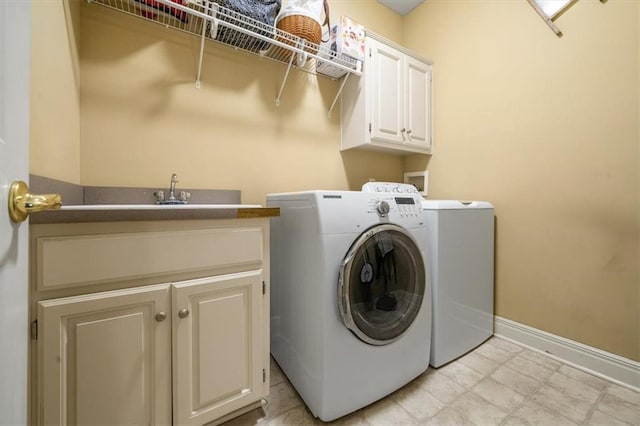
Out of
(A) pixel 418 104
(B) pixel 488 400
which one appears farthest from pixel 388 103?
(B) pixel 488 400

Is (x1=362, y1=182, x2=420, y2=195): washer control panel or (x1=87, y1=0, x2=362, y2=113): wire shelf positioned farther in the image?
(x1=362, y1=182, x2=420, y2=195): washer control panel

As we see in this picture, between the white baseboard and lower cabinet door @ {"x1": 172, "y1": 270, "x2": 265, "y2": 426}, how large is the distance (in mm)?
1682

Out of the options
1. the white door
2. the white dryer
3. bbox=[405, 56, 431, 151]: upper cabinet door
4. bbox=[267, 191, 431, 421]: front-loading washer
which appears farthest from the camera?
bbox=[405, 56, 431, 151]: upper cabinet door

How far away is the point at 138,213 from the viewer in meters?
0.81

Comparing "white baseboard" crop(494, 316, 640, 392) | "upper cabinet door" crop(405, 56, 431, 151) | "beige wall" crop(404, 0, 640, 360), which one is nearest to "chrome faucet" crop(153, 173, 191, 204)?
"upper cabinet door" crop(405, 56, 431, 151)

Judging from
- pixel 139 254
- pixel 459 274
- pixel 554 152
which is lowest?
pixel 459 274

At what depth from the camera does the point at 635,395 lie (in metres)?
1.27

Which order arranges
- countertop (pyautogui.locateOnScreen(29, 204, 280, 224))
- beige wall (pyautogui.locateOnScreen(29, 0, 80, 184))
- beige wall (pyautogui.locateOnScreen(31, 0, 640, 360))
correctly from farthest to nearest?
beige wall (pyautogui.locateOnScreen(31, 0, 640, 360)) → beige wall (pyautogui.locateOnScreen(29, 0, 80, 184)) → countertop (pyautogui.locateOnScreen(29, 204, 280, 224))

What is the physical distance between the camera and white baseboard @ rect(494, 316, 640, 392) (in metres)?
1.34

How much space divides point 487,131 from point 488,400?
165cm

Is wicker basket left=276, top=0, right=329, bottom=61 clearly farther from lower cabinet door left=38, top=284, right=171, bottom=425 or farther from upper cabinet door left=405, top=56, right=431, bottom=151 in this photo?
lower cabinet door left=38, top=284, right=171, bottom=425

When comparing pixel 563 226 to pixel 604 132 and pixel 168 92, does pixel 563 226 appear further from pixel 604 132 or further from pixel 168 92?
pixel 168 92

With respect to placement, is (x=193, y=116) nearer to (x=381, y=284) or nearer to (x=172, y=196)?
(x=172, y=196)

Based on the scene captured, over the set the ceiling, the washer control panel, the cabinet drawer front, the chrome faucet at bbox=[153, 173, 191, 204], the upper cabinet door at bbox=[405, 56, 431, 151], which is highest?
the ceiling
